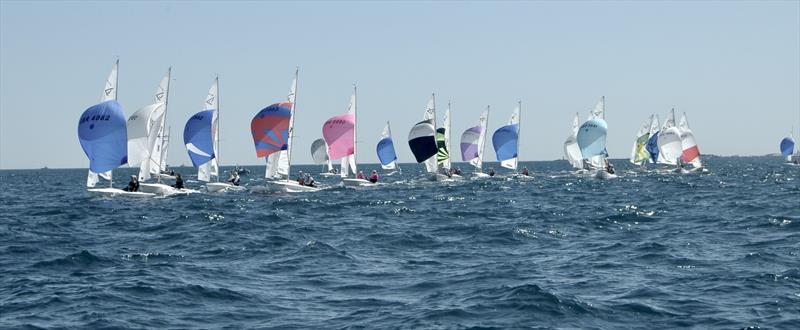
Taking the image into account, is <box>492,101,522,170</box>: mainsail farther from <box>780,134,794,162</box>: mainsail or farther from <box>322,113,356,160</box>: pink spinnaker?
<box>780,134,794,162</box>: mainsail

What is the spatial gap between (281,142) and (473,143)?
29.6 meters

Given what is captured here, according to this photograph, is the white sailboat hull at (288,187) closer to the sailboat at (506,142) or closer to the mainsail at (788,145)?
the sailboat at (506,142)

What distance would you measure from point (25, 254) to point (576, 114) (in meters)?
72.8

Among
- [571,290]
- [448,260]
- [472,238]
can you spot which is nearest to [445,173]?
[472,238]

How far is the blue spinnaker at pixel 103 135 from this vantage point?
40.9m

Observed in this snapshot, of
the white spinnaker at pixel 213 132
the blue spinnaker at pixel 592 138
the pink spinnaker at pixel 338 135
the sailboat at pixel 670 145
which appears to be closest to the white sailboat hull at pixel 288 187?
the white spinnaker at pixel 213 132

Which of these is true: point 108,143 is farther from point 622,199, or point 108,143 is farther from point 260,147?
point 622,199

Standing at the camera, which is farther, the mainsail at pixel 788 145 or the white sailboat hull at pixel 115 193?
the mainsail at pixel 788 145

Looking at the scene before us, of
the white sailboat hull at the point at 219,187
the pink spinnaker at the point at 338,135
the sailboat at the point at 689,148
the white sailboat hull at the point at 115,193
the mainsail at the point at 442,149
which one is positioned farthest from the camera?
the sailboat at the point at 689,148

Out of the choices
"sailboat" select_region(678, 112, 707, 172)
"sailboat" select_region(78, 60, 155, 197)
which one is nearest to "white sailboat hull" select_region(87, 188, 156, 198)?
"sailboat" select_region(78, 60, 155, 197)

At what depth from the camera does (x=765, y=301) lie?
14953mm

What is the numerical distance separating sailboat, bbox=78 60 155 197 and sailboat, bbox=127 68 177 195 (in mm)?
2222

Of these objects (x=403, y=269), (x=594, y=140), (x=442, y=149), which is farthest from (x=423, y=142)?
(x=403, y=269)

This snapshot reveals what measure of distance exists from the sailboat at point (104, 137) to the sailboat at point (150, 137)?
2222mm
